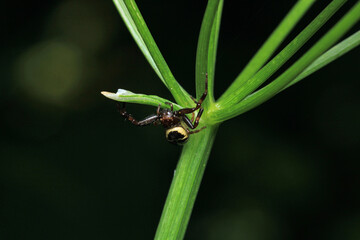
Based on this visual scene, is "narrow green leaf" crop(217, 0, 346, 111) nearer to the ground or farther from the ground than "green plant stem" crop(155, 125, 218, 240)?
farther from the ground

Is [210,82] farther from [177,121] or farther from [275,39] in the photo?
[177,121]

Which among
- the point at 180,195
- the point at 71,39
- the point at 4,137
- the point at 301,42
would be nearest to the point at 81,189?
the point at 4,137

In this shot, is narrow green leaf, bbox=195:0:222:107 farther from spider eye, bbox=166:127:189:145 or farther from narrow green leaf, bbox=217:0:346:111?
spider eye, bbox=166:127:189:145

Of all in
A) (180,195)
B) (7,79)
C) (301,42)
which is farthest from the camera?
(7,79)

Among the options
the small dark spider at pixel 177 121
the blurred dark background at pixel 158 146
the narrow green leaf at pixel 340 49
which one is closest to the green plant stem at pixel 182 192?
the small dark spider at pixel 177 121

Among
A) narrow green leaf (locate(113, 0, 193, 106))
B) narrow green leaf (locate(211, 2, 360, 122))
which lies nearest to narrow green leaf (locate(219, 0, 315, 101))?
narrow green leaf (locate(211, 2, 360, 122))

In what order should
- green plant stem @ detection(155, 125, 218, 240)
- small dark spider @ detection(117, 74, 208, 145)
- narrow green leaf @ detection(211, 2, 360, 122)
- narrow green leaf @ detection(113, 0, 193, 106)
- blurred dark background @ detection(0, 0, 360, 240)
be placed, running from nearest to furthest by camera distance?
narrow green leaf @ detection(211, 2, 360, 122) < narrow green leaf @ detection(113, 0, 193, 106) < green plant stem @ detection(155, 125, 218, 240) < small dark spider @ detection(117, 74, 208, 145) < blurred dark background @ detection(0, 0, 360, 240)

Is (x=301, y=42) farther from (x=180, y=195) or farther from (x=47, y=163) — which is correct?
(x=47, y=163)
